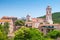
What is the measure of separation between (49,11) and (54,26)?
15507mm

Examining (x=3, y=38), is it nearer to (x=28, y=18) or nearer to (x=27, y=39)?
(x=27, y=39)

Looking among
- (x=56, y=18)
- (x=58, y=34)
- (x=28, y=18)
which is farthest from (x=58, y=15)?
(x=58, y=34)

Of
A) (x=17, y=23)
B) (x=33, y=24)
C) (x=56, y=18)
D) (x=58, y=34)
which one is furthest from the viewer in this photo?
(x=56, y=18)

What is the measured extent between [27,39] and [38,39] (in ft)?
4.79

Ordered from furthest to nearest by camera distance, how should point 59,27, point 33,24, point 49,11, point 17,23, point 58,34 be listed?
1. point 49,11
2. point 17,23
3. point 33,24
4. point 59,27
5. point 58,34

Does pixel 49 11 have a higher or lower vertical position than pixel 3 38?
higher

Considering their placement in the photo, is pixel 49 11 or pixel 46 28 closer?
pixel 46 28

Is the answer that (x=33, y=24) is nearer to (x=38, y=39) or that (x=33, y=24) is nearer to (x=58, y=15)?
(x=38, y=39)

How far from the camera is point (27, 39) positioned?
27.3 m

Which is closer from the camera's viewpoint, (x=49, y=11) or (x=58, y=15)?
(x=49, y=11)

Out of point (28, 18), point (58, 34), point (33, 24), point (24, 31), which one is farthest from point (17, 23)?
point (24, 31)

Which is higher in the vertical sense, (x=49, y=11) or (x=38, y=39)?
(x=49, y=11)

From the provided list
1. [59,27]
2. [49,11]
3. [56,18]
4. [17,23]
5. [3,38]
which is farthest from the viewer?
[56,18]

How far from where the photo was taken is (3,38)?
27281 millimetres
